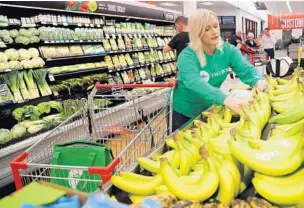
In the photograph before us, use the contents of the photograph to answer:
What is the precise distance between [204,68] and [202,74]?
0.05 metres

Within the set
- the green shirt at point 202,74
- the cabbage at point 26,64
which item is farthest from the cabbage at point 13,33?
the green shirt at point 202,74

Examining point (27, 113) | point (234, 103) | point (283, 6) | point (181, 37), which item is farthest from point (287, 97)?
point (283, 6)

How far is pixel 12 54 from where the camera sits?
473cm

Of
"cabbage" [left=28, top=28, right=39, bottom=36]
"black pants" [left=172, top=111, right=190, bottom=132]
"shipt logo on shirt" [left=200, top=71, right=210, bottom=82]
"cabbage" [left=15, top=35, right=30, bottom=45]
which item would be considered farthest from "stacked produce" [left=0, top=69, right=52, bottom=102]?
"shipt logo on shirt" [left=200, top=71, right=210, bottom=82]

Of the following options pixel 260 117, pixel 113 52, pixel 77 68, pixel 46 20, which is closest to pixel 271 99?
pixel 260 117

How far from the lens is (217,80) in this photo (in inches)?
107

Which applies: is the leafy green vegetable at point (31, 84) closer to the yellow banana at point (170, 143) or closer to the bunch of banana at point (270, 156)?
the yellow banana at point (170, 143)

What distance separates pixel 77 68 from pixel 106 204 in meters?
5.71

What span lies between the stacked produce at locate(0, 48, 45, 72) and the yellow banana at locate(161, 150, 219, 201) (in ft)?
12.9

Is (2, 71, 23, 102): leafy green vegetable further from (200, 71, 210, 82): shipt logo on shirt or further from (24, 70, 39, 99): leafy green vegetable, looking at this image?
Result: (200, 71, 210, 82): shipt logo on shirt

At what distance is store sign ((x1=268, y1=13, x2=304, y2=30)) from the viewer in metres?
18.8

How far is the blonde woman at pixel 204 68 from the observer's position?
7.37 feet

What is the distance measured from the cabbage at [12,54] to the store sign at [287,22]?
16.8m

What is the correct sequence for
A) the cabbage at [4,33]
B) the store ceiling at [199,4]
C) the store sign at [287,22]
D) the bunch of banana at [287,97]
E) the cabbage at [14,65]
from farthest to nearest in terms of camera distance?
the store sign at [287,22] < the store ceiling at [199,4] < the cabbage at [14,65] < the cabbage at [4,33] < the bunch of banana at [287,97]
